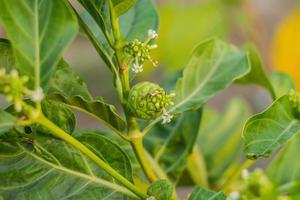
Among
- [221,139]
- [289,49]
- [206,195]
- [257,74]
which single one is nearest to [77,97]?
[206,195]

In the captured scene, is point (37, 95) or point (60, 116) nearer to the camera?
point (37, 95)

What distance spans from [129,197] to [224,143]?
523 mm

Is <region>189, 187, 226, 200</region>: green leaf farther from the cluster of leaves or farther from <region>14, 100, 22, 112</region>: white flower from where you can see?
<region>14, 100, 22, 112</region>: white flower

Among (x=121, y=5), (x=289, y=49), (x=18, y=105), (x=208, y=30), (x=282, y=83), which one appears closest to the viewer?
(x=18, y=105)

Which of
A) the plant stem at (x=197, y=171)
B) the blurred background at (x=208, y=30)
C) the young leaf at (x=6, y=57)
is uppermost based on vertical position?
the blurred background at (x=208, y=30)

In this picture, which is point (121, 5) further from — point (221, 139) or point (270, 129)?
point (221, 139)

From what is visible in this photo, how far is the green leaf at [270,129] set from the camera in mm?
666

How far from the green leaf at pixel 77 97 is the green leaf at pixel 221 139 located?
0.38 meters

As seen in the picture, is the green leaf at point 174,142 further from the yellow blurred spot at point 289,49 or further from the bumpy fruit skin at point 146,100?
the yellow blurred spot at point 289,49

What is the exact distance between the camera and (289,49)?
5.78 feet

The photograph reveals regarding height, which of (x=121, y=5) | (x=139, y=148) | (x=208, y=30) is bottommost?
(x=139, y=148)

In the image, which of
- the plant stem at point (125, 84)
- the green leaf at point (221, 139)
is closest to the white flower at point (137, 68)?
the plant stem at point (125, 84)

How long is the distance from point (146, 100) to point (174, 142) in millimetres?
310

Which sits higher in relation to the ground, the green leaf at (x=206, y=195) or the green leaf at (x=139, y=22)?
the green leaf at (x=139, y=22)
